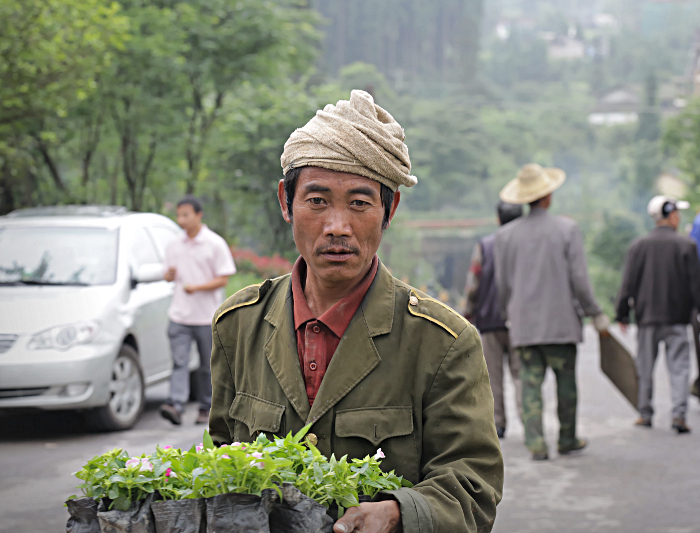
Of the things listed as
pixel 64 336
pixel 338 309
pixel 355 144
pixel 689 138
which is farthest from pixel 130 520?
pixel 689 138

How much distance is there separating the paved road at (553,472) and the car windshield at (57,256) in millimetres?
1417

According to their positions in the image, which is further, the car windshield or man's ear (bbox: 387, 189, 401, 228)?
the car windshield

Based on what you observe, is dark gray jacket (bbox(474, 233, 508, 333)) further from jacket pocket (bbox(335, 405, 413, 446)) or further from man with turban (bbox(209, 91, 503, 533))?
jacket pocket (bbox(335, 405, 413, 446))

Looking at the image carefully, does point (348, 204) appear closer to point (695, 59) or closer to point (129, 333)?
point (129, 333)

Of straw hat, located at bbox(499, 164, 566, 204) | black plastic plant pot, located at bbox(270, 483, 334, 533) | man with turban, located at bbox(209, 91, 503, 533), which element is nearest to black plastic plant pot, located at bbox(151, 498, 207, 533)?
black plastic plant pot, located at bbox(270, 483, 334, 533)

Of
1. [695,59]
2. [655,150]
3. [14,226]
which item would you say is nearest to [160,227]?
[14,226]

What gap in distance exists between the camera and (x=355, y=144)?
2236 millimetres

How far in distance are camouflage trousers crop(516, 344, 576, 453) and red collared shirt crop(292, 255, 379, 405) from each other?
5.41 metres

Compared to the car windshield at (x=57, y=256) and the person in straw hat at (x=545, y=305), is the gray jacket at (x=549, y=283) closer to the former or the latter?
the person in straw hat at (x=545, y=305)

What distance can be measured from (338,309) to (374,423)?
0.30 metres

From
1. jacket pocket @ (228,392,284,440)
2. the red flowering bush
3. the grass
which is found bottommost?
the grass

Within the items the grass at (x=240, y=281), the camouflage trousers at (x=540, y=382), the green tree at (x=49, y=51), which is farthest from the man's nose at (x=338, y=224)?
the grass at (x=240, y=281)

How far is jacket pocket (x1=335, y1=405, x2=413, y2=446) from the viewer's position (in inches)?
87.4

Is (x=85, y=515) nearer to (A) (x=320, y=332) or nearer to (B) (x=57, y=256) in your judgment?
(A) (x=320, y=332)
